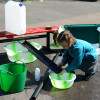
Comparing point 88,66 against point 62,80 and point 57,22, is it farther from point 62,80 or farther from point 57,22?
point 57,22

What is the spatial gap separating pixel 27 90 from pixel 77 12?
7.25 meters

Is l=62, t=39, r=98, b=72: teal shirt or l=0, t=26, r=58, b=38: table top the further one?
l=0, t=26, r=58, b=38: table top

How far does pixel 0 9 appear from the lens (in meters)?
11.0

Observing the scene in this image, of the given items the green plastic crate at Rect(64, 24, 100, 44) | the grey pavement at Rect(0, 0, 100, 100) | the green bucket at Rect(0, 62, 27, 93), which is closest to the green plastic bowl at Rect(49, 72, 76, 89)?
the grey pavement at Rect(0, 0, 100, 100)

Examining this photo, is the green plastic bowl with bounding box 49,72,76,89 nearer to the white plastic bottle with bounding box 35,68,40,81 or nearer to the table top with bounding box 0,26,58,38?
the white plastic bottle with bounding box 35,68,40,81

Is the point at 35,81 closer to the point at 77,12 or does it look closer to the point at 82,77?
the point at 82,77

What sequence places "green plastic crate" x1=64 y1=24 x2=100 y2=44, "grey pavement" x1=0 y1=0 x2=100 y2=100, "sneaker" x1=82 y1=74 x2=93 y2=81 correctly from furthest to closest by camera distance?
A: "green plastic crate" x1=64 y1=24 x2=100 y2=44 → "sneaker" x1=82 y1=74 x2=93 y2=81 → "grey pavement" x1=0 y1=0 x2=100 y2=100

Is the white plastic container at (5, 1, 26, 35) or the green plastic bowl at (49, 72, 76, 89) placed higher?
the white plastic container at (5, 1, 26, 35)

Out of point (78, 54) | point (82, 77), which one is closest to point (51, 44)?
point (82, 77)

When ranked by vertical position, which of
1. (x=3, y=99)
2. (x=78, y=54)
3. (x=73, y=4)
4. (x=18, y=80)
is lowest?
(x=3, y=99)

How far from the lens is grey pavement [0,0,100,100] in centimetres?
426

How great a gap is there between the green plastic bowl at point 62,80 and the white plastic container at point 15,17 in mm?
1306

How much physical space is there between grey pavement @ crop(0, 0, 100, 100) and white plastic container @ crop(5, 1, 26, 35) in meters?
0.73

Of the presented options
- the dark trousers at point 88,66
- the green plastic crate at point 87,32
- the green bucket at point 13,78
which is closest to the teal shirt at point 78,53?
the dark trousers at point 88,66
